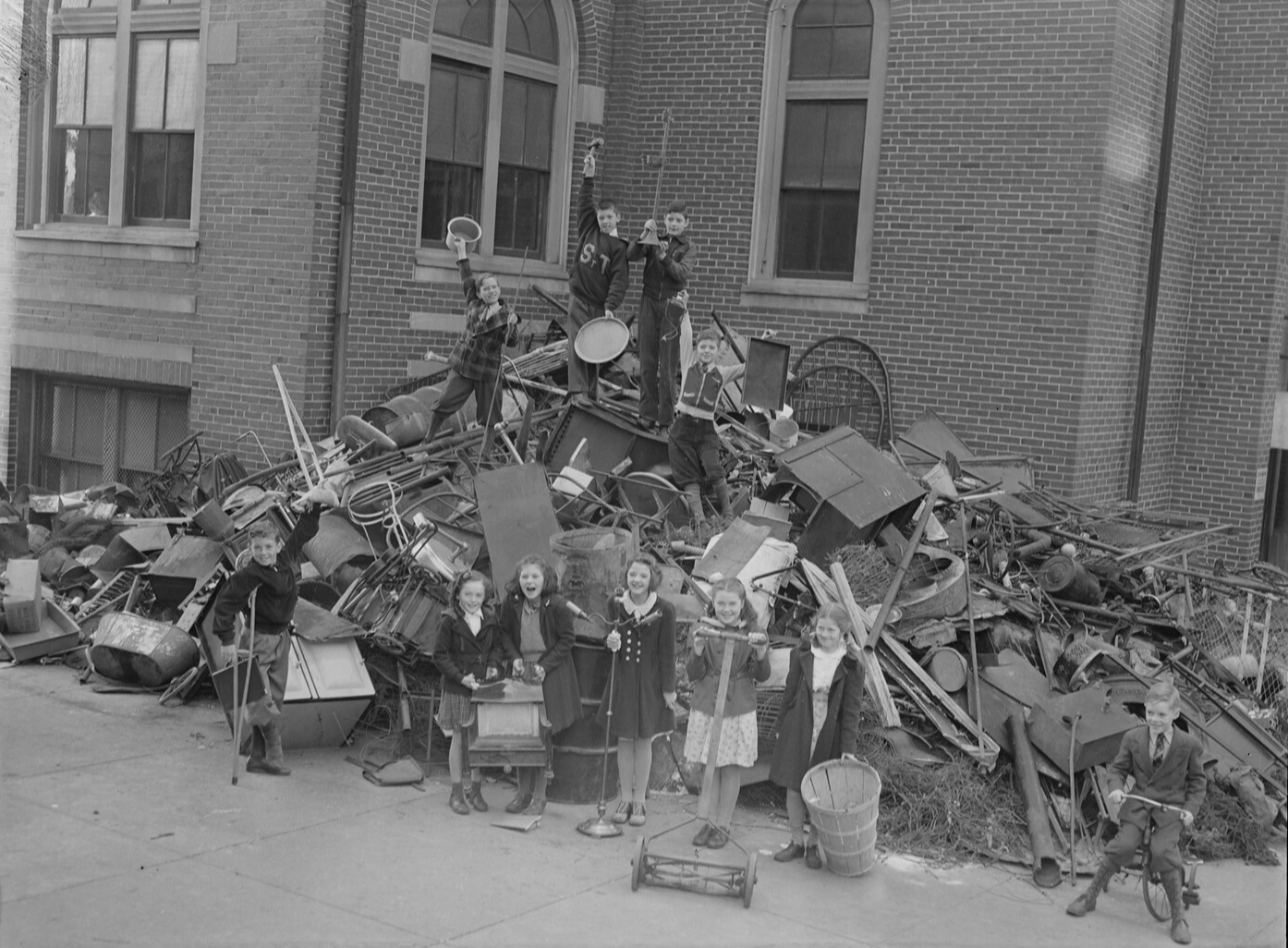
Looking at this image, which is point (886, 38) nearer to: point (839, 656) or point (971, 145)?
point (971, 145)

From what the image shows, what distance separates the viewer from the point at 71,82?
1642 cm

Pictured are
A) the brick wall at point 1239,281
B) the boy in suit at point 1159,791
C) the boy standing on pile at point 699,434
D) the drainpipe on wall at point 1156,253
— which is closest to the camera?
the boy in suit at point 1159,791

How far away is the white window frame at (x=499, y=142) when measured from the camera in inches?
615

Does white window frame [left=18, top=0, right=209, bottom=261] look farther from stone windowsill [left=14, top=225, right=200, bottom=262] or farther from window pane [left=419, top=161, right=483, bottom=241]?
window pane [left=419, top=161, right=483, bottom=241]

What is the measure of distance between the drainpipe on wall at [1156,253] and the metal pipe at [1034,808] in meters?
7.66

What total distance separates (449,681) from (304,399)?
600 cm

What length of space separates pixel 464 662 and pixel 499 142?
8754 millimetres

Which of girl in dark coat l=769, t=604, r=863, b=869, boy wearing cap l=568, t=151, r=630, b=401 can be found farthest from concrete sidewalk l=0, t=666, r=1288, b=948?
boy wearing cap l=568, t=151, r=630, b=401

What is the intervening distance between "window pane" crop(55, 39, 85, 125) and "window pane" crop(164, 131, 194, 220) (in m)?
1.52

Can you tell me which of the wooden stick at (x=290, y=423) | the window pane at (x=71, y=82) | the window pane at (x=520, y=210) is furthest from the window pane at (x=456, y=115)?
the window pane at (x=71, y=82)

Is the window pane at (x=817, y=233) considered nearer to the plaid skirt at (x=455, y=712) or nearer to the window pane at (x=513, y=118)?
the window pane at (x=513, y=118)

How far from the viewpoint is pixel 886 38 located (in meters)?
16.3

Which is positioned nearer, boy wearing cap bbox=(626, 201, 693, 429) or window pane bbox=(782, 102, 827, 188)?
boy wearing cap bbox=(626, 201, 693, 429)

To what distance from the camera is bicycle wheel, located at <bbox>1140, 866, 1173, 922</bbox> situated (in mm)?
8031
